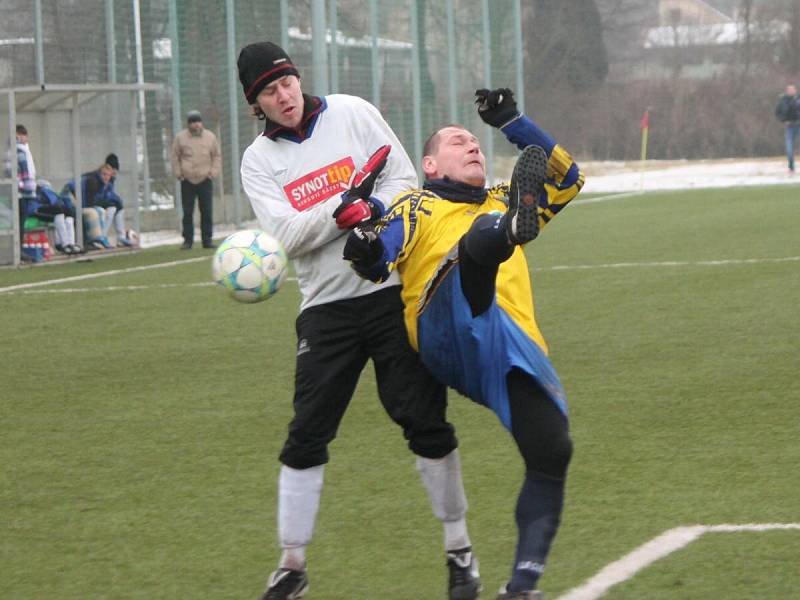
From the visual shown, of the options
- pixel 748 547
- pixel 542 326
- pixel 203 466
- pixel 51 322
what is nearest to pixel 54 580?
pixel 203 466

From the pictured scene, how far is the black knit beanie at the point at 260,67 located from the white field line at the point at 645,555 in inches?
74.4

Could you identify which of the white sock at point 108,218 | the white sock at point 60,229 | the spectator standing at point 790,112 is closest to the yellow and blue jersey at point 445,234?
the white sock at point 60,229

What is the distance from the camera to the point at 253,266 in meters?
5.14

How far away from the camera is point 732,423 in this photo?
25.4 ft

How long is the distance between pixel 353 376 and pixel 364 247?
2.43 ft

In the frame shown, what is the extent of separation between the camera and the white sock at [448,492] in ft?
16.7

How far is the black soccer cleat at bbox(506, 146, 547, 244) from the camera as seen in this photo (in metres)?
4.35

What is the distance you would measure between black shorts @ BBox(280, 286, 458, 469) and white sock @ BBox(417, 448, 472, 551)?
0.04 metres

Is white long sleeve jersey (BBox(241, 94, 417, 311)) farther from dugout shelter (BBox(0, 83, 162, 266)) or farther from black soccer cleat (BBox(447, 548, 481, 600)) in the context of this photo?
dugout shelter (BBox(0, 83, 162, 266))

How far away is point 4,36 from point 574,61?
135 feet

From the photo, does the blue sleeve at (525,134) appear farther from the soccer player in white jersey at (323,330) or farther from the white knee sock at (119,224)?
the white knee sock at (119,224)

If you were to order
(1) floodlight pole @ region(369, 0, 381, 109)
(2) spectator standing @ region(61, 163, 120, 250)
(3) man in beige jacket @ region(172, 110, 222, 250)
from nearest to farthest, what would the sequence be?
(2) spectator standing @ region(61, 163, 120, 250), (3) man in beige jacket @ region(172, 110, 222, 250), (1) floodlight pole @ region(369, 0, 381, 109)

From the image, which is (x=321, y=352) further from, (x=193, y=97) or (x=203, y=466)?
(x=193, y=97)

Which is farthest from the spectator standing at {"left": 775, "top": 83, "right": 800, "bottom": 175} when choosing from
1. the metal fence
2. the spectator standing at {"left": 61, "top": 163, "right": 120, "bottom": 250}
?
the spectator standing at {"left": 61, "top": 163, "right": 120, "bottom": 250}
